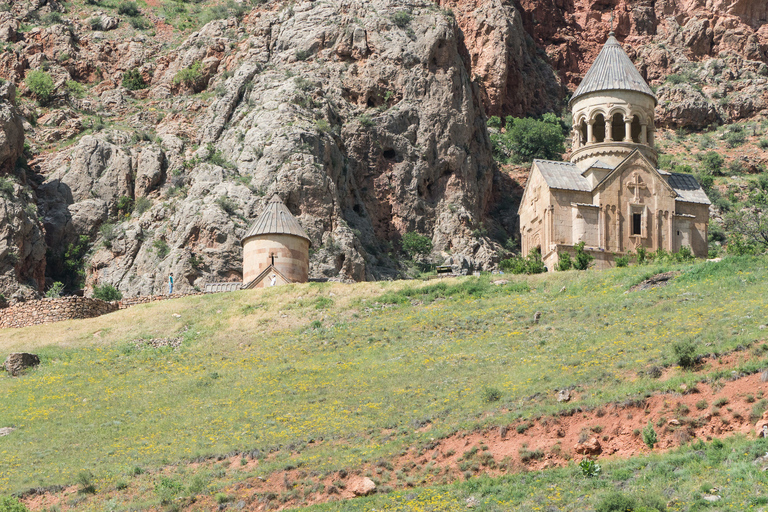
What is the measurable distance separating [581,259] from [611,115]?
358 inches

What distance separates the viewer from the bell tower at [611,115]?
4794 centimetres

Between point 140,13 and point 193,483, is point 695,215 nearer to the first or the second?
point 193,483

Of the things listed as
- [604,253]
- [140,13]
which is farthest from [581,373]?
[140,13]

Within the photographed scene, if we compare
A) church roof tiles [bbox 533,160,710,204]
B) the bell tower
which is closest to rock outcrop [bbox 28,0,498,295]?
church roof tiles [bbox 533,160,710,204]

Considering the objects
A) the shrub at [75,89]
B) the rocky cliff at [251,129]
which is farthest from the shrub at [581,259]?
the shrub at [75,89]

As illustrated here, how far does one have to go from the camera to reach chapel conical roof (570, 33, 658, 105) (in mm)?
48250

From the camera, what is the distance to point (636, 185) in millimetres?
46250

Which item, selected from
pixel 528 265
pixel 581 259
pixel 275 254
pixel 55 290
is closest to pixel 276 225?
pixel 275 254

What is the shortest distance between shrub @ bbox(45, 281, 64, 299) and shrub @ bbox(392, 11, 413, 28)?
29798 mm

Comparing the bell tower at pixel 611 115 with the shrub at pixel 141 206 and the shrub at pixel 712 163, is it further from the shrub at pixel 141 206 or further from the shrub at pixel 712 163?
the shrub at pixel 712 163

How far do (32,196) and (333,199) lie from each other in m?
18.2

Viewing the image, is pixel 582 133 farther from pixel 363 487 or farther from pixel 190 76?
pixel 363 487

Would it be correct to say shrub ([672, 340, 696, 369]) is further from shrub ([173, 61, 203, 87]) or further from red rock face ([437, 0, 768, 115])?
red rock face ([437, 0, 768, 115])

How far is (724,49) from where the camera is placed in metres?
90.9
